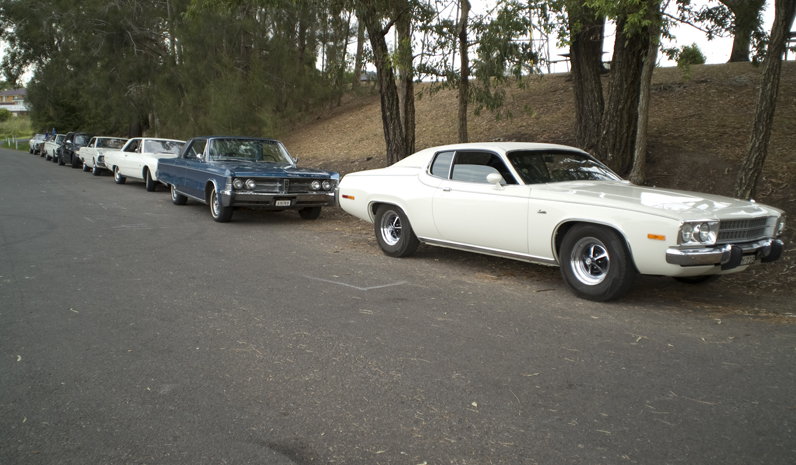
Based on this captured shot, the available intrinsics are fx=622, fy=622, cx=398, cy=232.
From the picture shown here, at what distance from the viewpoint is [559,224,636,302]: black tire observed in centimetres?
583

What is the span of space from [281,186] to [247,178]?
0.60 m

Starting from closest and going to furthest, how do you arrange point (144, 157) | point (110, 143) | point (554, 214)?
1. point (554, 214)
2. point (144, 157)
3. point (110, 143)

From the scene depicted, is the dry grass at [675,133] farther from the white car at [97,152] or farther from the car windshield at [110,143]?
the white car at [97,152]

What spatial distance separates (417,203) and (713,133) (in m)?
8.08

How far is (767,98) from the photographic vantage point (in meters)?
8.00

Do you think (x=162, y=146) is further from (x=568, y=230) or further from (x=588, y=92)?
(x=568, y=230)

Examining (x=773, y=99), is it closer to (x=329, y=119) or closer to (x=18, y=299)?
(x=18, y=299)

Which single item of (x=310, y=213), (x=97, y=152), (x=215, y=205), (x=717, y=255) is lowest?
(x=310, y=213)

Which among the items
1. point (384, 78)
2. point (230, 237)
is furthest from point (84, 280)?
point (384, 78)

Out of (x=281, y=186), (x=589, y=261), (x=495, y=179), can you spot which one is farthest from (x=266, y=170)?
→ (x=589, y=261)

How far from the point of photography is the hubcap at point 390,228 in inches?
333

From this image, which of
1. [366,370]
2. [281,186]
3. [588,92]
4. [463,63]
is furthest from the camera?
[463,63]

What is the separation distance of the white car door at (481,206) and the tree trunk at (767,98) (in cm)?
355

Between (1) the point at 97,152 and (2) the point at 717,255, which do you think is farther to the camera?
(1) the point at 97,152
